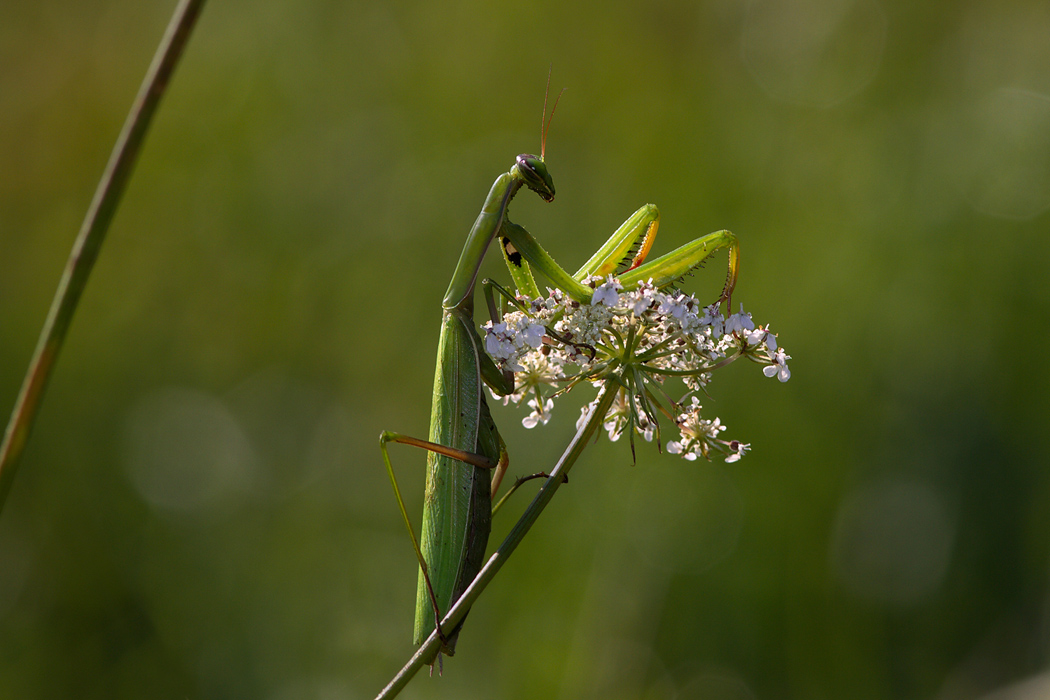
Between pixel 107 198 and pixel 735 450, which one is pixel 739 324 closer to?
pixel 735 450

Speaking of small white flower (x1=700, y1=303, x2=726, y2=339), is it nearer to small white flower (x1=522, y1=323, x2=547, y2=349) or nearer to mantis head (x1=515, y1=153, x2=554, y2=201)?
small white flower (x1=522, y1=323, x2=547, y2=349)

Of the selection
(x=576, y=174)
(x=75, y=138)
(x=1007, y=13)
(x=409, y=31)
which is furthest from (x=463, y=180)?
(x=1007, y=13)

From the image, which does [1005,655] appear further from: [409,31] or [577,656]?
[409,31]

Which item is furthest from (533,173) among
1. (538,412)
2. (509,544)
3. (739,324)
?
(509,544)

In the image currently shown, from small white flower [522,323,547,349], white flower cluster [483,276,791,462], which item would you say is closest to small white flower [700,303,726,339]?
white flower cluster [483,276,791,462]

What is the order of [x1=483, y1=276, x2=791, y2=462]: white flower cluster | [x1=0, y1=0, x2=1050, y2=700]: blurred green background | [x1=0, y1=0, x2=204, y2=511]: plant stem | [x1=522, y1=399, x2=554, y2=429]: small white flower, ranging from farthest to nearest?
[x1=0, y1=0, x2=1050, y2=700]: blurred green background
[x1=522, y1=399, x2=554, y2=429]: small white flower
[x1=483, y1=276, x2=791, y2=462]: white flower cluster
[x1=0, y1=0, x2=204, y2=511]: plant stem

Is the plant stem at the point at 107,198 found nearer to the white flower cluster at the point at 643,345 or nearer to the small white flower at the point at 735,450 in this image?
the white flower cluster at the point at 643,345
